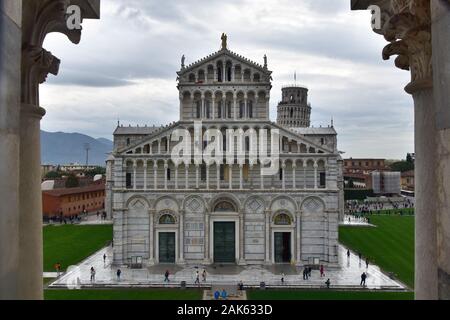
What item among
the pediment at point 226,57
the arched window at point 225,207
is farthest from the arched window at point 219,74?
the arched window at point 225,207

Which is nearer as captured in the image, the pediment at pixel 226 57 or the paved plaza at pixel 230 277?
the paved plaza at pixel 230 277

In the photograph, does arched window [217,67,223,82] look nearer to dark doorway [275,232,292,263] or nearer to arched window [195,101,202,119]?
arched window [195,101,202,119]

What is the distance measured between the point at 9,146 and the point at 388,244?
42084 mm

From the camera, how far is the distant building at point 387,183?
96.8 metres

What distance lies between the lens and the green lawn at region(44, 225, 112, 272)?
3512 centimetres

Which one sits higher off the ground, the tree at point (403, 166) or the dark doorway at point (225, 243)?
the tree at point (403, 166)

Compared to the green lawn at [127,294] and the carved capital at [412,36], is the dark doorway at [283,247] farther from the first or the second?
the carved capital at [412,36]

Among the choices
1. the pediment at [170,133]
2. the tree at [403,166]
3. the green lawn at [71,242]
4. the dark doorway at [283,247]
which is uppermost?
the pediment at [170,133]

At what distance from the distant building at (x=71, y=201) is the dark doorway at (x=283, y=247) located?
39.2 metres

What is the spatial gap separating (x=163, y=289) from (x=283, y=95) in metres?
71.8

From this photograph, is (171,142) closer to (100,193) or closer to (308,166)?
(308,166)

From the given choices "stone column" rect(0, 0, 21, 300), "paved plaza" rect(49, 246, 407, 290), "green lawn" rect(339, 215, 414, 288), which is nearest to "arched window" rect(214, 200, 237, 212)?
"paved plaza" rect(49, 246, 407, 290)

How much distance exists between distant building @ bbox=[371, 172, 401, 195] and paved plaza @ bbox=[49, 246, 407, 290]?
66.8 metres

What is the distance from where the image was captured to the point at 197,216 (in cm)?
3459
